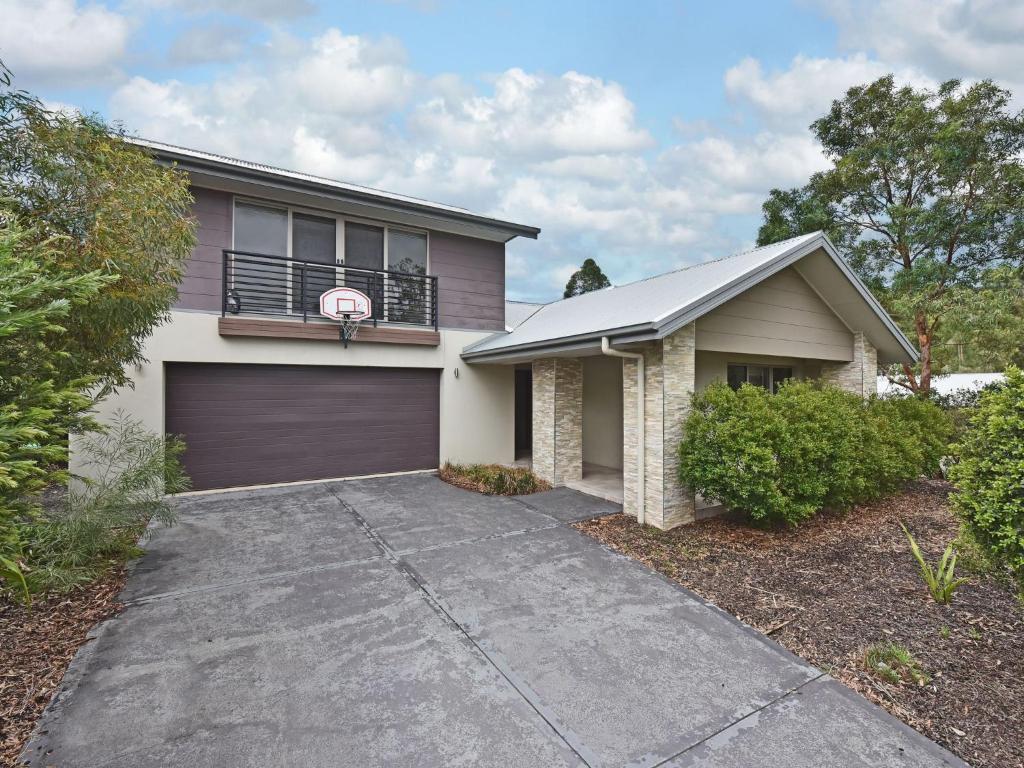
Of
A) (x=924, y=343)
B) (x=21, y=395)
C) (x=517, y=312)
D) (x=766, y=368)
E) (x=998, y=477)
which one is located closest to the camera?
(x=21, y=395)

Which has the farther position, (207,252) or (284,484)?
(284,484)

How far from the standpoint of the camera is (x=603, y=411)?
10938mm

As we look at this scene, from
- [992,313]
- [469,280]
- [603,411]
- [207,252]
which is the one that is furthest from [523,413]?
[992,313]

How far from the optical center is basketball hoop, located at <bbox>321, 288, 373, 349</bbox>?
834 cm

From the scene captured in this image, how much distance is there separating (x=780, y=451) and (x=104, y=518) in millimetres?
7630

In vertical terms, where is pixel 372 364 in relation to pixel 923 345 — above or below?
below

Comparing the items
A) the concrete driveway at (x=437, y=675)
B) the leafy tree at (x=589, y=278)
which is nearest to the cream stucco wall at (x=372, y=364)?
the concrete driveway at (x=437, y=675)

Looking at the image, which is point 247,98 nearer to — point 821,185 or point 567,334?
point 567,334

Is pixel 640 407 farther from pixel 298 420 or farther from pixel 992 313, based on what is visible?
pixel 992 313

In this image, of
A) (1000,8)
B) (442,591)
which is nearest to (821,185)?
(1000,8)

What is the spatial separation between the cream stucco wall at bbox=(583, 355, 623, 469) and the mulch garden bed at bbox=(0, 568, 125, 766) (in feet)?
28.4

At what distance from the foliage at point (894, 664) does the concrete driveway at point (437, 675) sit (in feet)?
1.29

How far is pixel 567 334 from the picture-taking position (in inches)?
286

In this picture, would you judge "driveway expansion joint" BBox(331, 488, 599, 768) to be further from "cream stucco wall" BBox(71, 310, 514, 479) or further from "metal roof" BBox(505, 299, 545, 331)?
"metal roof" BBox(505, 299, 545, 331)
